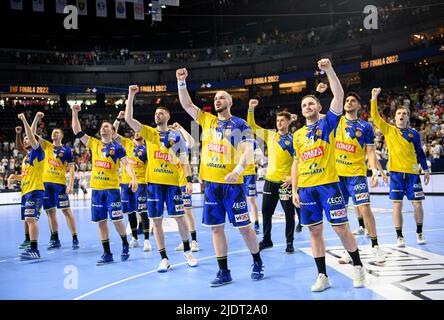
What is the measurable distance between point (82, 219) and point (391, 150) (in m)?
10.7

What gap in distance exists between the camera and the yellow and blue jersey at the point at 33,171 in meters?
8.40

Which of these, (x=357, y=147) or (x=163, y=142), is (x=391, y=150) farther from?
(x=163, y=142)

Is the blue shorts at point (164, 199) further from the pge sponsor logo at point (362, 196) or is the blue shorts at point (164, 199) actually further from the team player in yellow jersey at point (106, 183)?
the pge sponsor logo at point (362, 196)

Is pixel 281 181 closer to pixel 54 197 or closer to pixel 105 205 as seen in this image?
pixel 105 205

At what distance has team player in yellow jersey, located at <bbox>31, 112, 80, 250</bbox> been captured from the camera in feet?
29.8

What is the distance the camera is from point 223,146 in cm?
581

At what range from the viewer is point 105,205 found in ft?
24.2

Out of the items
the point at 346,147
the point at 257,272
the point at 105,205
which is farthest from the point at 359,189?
the point at 105,205

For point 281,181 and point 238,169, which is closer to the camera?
point 238,169

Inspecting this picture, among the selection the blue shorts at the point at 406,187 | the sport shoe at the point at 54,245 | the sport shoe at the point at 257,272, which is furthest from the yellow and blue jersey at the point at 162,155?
the blue shorts at the point at 406,187

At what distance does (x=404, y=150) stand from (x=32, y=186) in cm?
718

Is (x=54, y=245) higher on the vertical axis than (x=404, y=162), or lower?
lower
